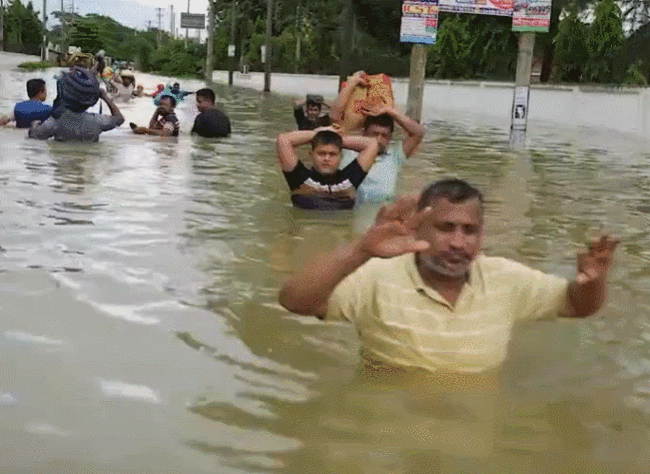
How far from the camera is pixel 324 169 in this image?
9594 millimetres

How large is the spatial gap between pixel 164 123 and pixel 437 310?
1476 cm

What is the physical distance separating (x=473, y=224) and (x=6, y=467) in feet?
6.40

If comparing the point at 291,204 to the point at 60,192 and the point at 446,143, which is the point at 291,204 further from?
the point at 446,143

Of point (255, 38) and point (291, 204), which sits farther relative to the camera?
point (255, 38)

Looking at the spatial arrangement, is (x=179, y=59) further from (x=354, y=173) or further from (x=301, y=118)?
(x=354, y=173)

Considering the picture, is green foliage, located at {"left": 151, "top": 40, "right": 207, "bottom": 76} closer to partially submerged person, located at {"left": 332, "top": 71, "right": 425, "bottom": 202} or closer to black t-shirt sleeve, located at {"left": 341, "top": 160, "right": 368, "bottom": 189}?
partially submerged person, located at {"left": 332, "top": 71, "right": 425, "bottom": 202}

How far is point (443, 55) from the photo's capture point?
144 ft

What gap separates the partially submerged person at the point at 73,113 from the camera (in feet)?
52.0

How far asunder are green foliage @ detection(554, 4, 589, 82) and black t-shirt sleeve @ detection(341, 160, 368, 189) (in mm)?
26314

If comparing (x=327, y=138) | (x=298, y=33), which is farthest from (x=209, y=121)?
(x=298, y=33)

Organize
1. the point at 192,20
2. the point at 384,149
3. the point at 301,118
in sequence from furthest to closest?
the point at 192,20 < the point at 301,118 < the point at 384,149

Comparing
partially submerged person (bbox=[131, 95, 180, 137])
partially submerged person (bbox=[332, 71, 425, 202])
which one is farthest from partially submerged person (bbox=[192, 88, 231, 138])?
partially submerged person (bbox=[332, 71, 425, 202])

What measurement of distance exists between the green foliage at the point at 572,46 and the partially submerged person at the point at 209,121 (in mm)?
18687

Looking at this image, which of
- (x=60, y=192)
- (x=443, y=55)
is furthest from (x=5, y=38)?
(x=60, y=192)
